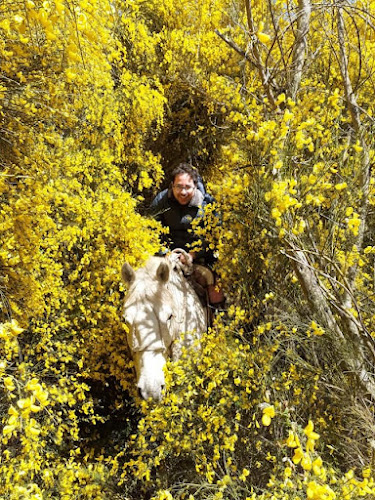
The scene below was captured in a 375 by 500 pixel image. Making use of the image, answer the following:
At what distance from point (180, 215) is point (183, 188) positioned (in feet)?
1.46

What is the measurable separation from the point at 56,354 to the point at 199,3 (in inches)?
247

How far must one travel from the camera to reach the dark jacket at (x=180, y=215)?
5074mm

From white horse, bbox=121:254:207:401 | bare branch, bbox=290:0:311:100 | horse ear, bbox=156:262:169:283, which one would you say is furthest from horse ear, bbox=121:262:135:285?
bare branch, bbox=290:0:311:100

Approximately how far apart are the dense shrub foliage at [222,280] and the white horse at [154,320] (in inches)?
10.4

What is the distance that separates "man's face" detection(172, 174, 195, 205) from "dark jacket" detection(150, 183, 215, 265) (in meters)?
0.07

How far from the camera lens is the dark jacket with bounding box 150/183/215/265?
16.6ft

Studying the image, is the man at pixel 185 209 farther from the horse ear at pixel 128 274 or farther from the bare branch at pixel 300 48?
the bare branch at pixel 300 48

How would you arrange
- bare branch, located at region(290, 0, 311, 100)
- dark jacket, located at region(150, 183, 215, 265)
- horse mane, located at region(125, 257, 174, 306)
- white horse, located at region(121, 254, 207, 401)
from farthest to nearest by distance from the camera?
dark jacket, located at region(150, 183, 215, 265)
horse mane, located at region(125, 257, 174, 306)
white horse, located at region(121, 254, 207, 401)
bare branch, located at region(290, 0, 311, 100)

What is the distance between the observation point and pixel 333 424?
9.82 ft

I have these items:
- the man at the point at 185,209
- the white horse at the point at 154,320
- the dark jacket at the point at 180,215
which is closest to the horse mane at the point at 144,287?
the white horse at the point at 154,320

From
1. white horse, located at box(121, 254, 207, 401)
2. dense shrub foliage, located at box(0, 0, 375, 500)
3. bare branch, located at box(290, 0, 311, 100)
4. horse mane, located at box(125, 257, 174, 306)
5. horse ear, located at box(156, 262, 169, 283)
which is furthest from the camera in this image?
horse ear, located at box(156, 262, 169, 283)

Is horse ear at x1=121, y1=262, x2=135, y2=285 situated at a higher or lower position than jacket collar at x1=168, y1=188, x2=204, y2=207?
lower

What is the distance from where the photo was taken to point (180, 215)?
5.31 m

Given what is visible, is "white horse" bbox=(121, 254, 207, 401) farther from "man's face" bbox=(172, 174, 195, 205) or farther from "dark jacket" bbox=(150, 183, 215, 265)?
"man's face" bbox=(172, 174, 195, 205)
